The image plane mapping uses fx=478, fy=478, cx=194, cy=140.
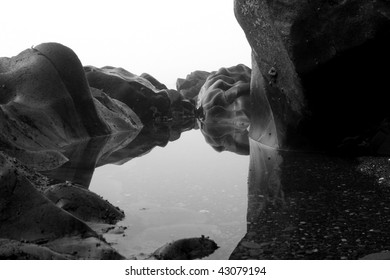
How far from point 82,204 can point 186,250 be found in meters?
1.97

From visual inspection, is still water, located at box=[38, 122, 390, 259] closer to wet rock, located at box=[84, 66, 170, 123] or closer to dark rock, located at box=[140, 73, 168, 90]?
wet rock, located at box=[84, 66, 170, 123]

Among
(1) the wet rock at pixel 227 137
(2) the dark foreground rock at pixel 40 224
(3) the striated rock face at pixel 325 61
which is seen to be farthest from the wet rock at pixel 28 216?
(1) the wet rock at pixel 227 137

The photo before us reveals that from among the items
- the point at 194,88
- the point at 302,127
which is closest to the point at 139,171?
the point at 302,127

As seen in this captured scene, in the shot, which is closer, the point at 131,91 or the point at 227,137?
the point at 227,137

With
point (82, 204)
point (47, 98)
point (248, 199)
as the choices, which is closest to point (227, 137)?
point (47, 98)

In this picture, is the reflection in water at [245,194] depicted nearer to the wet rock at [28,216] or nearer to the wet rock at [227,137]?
the wet rock at [227,137]

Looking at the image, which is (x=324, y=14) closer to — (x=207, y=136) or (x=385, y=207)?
(x=385, y=207)

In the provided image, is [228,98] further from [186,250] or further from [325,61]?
[186,250]

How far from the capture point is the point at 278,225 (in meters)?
6.03

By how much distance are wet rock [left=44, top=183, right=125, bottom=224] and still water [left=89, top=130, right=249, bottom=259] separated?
28 centimetres

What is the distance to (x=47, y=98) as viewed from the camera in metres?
14.5

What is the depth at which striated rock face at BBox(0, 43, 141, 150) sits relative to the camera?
13156mm
